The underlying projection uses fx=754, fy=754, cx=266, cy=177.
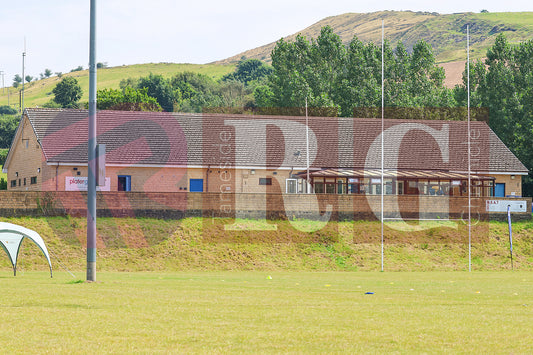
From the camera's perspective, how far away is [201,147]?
5362cm

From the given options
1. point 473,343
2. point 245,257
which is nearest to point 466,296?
point 473,343

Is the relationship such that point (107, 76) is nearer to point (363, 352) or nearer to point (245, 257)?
point (245, 257)

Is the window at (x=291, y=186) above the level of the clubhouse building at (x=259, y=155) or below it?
below

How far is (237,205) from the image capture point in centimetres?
4231

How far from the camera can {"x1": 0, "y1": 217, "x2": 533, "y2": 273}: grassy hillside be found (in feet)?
119

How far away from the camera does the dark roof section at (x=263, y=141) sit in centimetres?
5250

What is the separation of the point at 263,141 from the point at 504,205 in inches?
720

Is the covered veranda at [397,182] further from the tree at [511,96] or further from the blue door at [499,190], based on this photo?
the tree at [511,96]

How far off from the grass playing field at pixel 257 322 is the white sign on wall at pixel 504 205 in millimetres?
27602

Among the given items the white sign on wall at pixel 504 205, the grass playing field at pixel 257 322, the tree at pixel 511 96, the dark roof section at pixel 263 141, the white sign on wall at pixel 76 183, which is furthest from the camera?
the tree at pixel 511 96

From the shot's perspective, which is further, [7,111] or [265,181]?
[7,111]

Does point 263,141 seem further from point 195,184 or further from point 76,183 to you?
point 76,183

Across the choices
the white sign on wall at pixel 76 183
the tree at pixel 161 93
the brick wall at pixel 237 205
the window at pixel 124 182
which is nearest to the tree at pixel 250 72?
the tree at pixel 161 93

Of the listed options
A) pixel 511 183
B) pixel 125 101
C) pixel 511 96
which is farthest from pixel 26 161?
pixel 125 101
